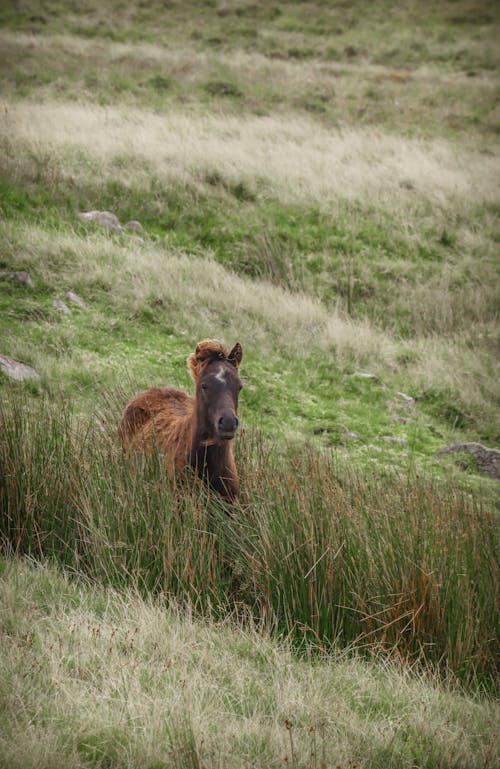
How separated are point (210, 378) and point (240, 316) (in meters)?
5.87

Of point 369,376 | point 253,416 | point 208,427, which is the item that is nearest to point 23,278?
point 253,416

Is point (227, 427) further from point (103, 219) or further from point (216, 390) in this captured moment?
point (103, 219)

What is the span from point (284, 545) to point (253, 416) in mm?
3166

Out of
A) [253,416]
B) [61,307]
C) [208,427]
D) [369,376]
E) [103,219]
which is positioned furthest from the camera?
[103,219]

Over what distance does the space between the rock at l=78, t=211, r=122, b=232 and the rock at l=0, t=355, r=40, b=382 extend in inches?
195

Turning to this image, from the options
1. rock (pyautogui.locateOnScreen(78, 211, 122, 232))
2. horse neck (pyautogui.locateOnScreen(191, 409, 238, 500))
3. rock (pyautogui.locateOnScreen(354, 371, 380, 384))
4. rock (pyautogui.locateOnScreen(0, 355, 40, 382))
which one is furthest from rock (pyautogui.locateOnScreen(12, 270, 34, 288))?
horse neck (pyautogui.locateOnScreen(191, 409, 238, 500))

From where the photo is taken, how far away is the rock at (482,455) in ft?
27.0

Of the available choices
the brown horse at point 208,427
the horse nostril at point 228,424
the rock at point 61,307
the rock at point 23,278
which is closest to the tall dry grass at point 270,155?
the rock at point 23,278

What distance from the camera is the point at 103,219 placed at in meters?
12.4

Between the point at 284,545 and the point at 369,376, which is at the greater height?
the point at 284,545

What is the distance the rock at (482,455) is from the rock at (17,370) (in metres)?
4.69

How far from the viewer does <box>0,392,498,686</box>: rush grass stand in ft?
13.8

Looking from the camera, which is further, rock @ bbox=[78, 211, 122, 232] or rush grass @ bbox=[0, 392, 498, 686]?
rock @ bbox=[78, 211, 122, 232]

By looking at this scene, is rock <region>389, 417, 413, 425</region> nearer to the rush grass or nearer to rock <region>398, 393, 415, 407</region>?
rock <region>398, 393, 415, 407</region>
